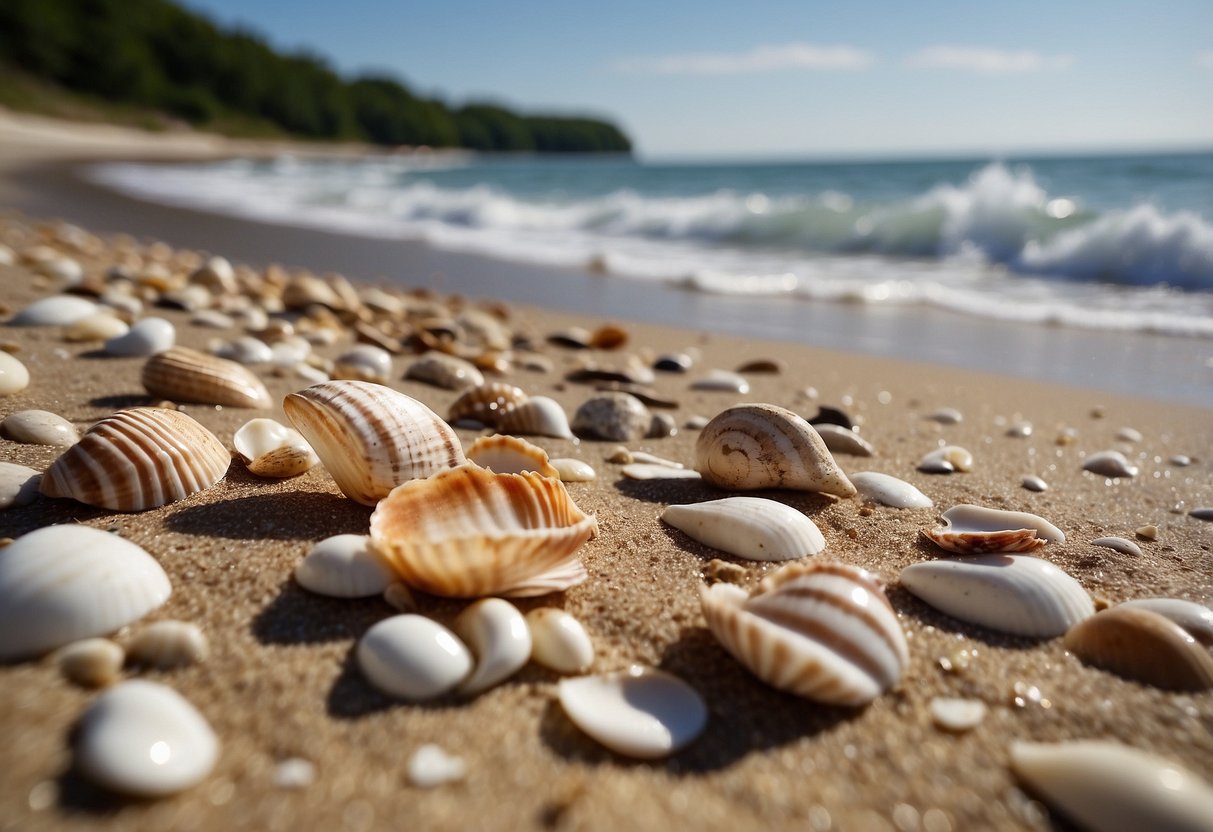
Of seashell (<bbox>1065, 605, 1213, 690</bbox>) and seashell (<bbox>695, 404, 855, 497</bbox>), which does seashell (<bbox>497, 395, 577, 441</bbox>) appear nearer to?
seashell (<bbox>695, 404, 855, 497</bbox>)

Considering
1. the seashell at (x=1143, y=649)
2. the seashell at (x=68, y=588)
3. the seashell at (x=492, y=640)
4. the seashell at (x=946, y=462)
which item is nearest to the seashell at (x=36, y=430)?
the seashell at (x=68, y=588)

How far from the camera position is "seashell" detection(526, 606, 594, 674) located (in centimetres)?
135

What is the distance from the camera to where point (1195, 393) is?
3973mm

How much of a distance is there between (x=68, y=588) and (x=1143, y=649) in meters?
1.85

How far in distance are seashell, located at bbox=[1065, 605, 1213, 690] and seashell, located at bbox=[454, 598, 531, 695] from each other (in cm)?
105

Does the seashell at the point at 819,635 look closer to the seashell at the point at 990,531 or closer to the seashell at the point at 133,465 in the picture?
the seashell at the point at 990,531

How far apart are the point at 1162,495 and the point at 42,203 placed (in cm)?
1339

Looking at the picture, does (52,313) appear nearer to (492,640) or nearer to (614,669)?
(492,640)

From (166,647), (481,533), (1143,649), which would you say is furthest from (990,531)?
(166,647)

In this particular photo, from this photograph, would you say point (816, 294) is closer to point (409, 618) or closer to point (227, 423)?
point (227, 423)

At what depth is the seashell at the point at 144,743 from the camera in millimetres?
990

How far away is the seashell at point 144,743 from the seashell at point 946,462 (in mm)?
2251

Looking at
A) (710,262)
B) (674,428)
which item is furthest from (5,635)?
(710,262)

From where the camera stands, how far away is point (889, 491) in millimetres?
2246
